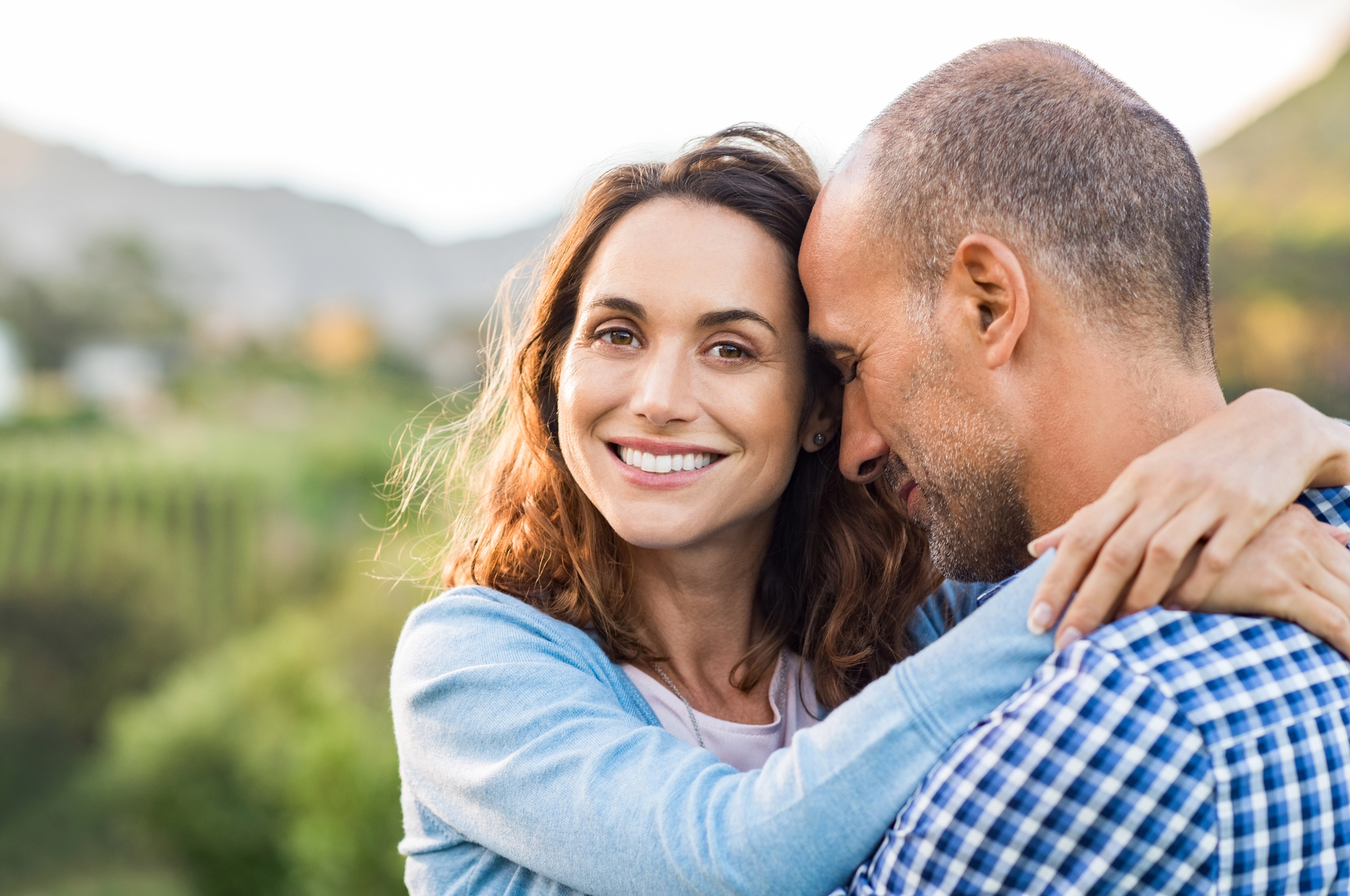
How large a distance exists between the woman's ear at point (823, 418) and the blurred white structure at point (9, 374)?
1115cm

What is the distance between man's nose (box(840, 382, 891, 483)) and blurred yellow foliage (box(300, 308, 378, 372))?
36.0 ft

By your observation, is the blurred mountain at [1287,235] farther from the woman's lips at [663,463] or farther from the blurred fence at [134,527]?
the blurred fence at [134,527]

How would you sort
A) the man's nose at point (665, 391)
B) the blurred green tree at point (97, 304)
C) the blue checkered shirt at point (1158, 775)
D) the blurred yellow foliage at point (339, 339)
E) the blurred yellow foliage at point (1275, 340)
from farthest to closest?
1. the blurred yellow foliage at point (339, 339)
2. the blurred green tree at point (97, 304)
3. the blurred yellow foliage at point (1275, 340)
4. the man's nose at point (665, 391)
5. the blue checkered shirt at point (1158, 775)

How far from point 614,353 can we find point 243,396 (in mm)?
10672

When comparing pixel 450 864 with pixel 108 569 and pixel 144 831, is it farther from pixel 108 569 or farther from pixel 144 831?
pixel 108 569

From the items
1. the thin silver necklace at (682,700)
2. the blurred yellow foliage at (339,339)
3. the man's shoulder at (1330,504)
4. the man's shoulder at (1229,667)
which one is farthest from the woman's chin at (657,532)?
the blurred yellow foliage at (339,339)

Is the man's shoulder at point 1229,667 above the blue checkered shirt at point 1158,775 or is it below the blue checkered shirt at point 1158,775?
above

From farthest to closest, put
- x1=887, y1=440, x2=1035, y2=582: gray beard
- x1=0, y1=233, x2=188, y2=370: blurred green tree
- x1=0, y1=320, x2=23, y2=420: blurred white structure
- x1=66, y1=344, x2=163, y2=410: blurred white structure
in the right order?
x1=0, y1=233, x2=188, y2=370: blurred green tree < x1=66, y1=344, x2=163, y2=410: blurred white structure < x1=0, y1=320, x2=23, y2=420: blurred white structure < x1=887, y1=440, x2=1035, y2=582: gray beard

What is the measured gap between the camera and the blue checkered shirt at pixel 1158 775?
1.36 m

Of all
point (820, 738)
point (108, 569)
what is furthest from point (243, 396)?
point (820, 738)

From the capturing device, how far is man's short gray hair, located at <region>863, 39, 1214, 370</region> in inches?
70.6

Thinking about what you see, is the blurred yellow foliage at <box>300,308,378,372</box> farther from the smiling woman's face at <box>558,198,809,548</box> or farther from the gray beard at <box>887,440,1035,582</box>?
the gray beard at <box>887,440,1035,582</box>

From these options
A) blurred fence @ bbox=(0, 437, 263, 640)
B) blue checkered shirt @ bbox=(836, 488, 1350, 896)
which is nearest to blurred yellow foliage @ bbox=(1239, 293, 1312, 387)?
blue checkered shirt @ bbox=(836, 488, 1350, 896)

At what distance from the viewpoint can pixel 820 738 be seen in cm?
154
